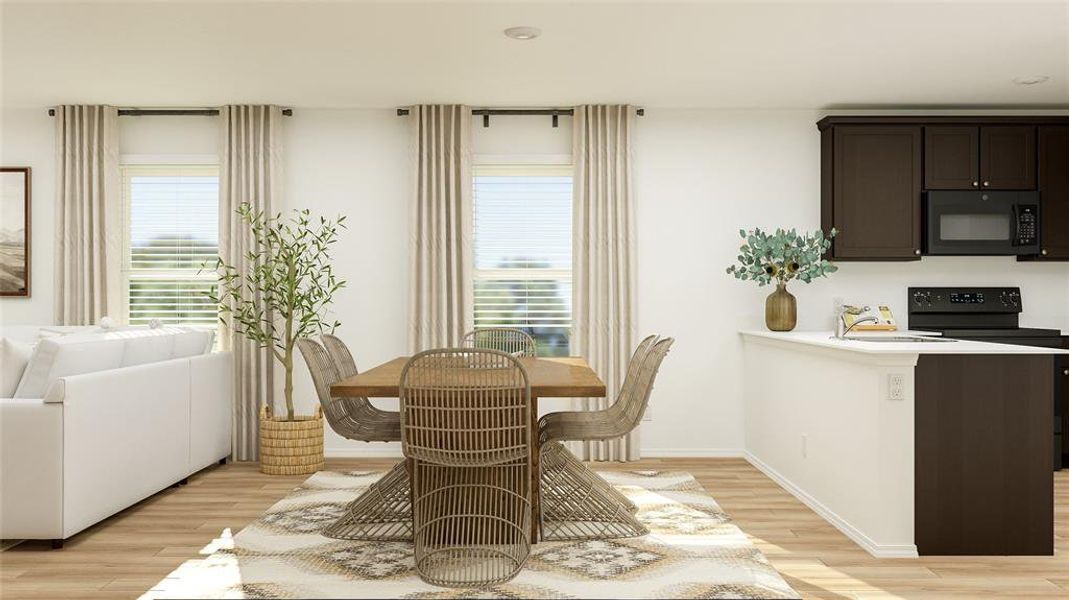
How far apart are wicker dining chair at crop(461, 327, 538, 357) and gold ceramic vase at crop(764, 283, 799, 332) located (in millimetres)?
1702

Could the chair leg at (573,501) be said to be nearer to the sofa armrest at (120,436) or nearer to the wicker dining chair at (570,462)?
the wicker dining chair at (570,462)

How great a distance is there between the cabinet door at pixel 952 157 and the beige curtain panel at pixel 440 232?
3.23 m

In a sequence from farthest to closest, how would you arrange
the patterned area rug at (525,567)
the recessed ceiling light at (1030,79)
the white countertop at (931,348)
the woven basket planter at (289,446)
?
the woven basket planter at (289,446)
the recessed ceiling light at (1030,79)
the white countertop at (931,348)
the patterned area rug at (525,567)

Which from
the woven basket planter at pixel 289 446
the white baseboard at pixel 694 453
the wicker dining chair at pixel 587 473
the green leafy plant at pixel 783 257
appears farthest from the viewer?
the white baseboard at pixel 694 453

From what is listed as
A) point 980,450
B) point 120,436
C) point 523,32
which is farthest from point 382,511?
→ point 980,450

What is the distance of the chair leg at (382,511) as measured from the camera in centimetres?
401

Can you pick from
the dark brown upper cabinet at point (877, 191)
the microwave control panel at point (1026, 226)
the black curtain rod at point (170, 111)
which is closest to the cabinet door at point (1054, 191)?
the microwave control panel at point (1026, 226)

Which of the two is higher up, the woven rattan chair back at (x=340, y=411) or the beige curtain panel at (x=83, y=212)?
the beige curtain panel at (x=83, y=212)

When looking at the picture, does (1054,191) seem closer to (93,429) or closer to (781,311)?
(781,311)

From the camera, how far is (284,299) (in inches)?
222

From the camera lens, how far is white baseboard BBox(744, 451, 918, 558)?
12.1ft

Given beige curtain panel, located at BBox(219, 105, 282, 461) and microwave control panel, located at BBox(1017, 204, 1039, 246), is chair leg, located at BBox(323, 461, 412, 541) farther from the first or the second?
microwave control panel, located at BBox(1017, 204, 1039, 246)

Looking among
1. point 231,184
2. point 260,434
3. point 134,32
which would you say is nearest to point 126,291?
point 231,184

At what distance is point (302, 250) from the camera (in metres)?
5.73
